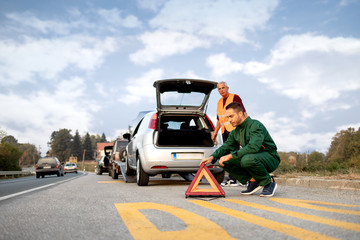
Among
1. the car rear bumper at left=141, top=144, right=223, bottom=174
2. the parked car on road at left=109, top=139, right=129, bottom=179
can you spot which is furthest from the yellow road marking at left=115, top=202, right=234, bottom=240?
the parked car on road at left=109, top=139, right=129, bottom=179

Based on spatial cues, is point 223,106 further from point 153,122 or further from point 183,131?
point 153,122

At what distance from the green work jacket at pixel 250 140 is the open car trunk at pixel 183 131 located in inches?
111

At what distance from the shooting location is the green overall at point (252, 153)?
187 inches

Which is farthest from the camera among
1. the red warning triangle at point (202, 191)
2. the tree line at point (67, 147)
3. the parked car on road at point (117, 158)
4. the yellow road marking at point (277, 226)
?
the tree line at point (67, 147)

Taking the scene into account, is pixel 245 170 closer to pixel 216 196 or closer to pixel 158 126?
pixel 216 196

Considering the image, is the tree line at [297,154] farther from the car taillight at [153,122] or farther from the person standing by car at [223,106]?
the car taillight at [153,122]

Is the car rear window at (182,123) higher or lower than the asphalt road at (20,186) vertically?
higher

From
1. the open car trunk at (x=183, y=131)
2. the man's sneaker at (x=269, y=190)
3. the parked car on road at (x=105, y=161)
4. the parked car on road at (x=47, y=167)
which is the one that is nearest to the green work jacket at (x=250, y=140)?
the man's sneaker at (x=269, y=190)

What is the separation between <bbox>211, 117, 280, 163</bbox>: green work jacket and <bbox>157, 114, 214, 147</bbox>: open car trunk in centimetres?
283

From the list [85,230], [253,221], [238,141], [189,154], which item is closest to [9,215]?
[85,230]

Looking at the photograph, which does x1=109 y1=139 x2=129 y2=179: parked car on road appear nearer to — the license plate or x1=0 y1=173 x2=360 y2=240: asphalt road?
the license plate

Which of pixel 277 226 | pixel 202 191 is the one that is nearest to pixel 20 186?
pixel 202 191

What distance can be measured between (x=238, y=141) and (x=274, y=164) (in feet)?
2.10

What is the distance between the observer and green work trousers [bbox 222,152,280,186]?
477 cm
